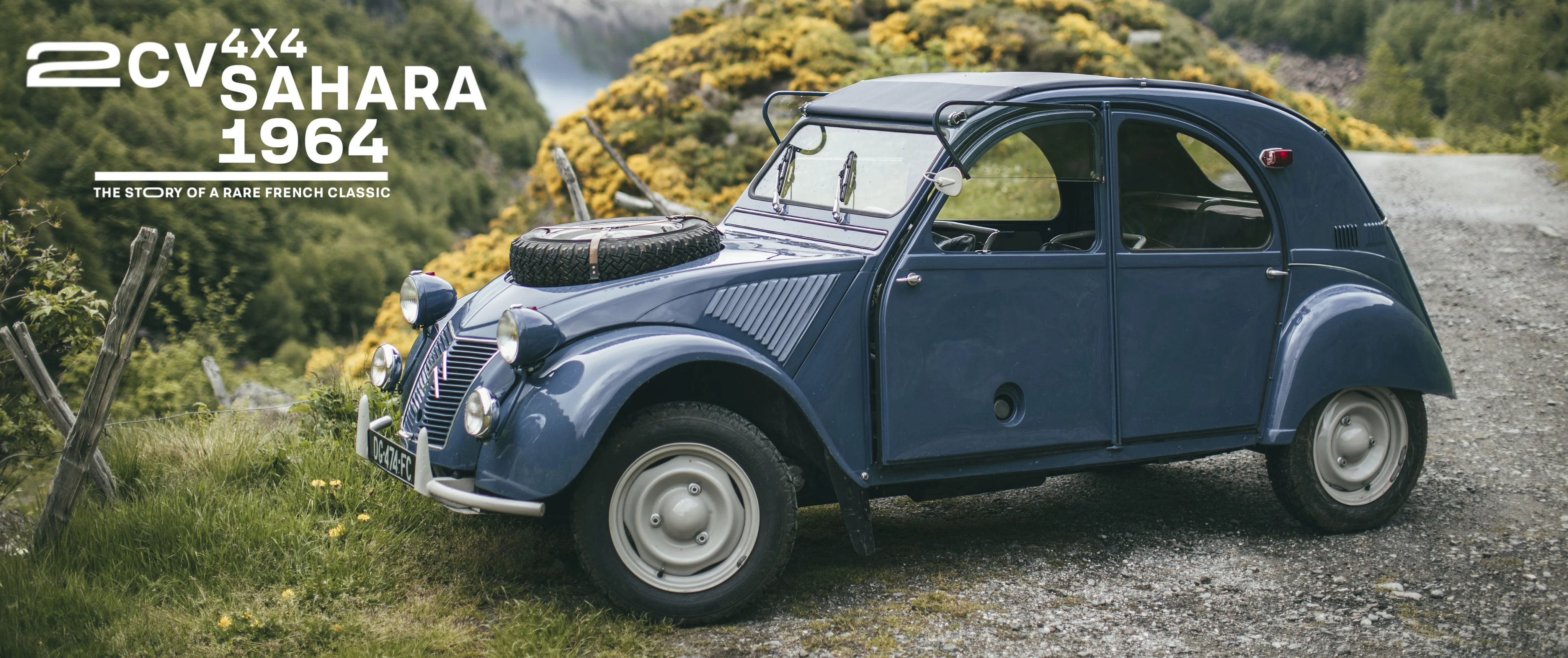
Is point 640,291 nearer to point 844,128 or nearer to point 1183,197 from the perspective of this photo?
point 844,128

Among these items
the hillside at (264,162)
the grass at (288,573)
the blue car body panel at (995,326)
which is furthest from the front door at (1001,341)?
the hillside at (264,162)

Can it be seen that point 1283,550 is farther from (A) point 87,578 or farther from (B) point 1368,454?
(A) point 87,578

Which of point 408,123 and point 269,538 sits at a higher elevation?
point 408,123

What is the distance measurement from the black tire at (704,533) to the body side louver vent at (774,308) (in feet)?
1.03

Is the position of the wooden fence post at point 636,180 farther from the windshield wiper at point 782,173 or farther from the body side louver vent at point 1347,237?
the body side louver vent at point 1347,237

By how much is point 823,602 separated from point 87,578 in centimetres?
282

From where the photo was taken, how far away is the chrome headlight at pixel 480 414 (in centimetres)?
382

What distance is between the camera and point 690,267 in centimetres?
430

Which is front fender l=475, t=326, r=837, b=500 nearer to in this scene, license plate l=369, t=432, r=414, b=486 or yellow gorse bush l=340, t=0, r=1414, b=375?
license plate l=369, t=432, r=414, b=486

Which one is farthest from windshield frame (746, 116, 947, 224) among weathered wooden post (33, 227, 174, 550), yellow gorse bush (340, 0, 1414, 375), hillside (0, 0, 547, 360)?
hillside (0, 0, 547, 360)

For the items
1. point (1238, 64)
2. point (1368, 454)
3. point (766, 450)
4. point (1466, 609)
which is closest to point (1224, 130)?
point (1368, 454)

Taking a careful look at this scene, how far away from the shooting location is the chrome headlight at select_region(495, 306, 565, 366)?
386 centimetres

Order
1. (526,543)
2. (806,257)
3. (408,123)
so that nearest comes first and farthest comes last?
(806,257) → (526,543) → (408,123)

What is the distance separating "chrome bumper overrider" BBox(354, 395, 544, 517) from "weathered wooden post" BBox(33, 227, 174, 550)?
1.44 m
